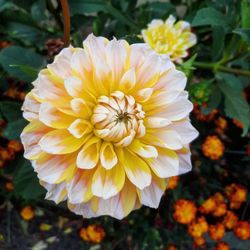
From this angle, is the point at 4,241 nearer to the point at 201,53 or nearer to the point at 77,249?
the point at 77,249

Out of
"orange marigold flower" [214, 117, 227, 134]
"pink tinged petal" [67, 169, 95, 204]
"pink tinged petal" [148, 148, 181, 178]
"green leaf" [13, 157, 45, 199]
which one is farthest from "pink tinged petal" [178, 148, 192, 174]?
"orange marigold flower" [214, 117, 227, 134]

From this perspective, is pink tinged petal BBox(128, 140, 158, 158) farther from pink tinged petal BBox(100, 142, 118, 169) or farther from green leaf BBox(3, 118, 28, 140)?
green leaf BBox(3, 118, 28, 140)

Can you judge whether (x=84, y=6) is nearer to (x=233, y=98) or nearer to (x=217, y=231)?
(x=233, y=98)

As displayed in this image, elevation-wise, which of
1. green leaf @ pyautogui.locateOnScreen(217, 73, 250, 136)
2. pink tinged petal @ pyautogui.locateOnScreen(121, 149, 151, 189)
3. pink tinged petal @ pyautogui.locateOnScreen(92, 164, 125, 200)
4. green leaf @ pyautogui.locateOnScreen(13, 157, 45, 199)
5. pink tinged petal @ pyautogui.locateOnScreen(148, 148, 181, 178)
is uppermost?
pink tinged petal @ pyautogui.locateOnScreen(148, 148, 181, 178)

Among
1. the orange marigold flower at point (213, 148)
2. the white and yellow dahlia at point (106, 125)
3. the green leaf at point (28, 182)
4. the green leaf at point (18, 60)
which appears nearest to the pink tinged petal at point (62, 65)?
the white and yellow dahlia at point (106, 125)

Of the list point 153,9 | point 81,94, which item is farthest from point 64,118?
point 153,9

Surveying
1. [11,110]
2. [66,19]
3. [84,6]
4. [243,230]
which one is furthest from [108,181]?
[243,230]
